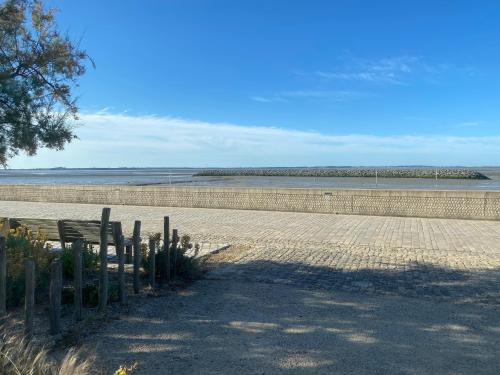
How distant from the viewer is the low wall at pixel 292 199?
14531 millimetres

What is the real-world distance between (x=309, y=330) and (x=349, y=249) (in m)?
4.99

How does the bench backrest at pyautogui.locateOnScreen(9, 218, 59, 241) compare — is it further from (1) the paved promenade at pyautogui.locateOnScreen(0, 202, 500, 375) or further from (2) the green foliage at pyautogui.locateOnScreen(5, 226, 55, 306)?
(1) the paved promenade at pyautogui.locateOnScreen(0, 202, 500, 375)

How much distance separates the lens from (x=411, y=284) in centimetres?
638

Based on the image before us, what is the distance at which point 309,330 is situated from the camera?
446cm

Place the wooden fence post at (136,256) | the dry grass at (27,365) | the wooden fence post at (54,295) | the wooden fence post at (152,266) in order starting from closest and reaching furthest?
the dry grass at (27,365) → the wooden fence post at (54,295) → the wooden fence post at (136,256) → the wooden fence post at (152,266)

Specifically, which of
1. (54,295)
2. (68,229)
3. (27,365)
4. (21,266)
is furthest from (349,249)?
(27,365)

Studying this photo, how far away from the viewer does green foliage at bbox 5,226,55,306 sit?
4.80 metres

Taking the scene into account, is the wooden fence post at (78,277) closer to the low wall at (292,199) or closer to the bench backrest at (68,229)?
the bench backrest at (68,229)

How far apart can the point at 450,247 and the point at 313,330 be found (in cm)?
626

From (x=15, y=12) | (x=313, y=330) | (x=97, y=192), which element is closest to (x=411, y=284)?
(x=313, y=330)

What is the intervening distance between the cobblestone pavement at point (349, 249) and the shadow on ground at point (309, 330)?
3.2 inches

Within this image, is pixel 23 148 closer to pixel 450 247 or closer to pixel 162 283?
pixel 162 283

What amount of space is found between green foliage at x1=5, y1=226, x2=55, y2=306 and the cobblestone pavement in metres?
2.41

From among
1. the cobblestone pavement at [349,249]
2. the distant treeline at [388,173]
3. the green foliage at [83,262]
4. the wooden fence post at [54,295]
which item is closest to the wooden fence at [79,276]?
the wooden fence post at [54,295]
